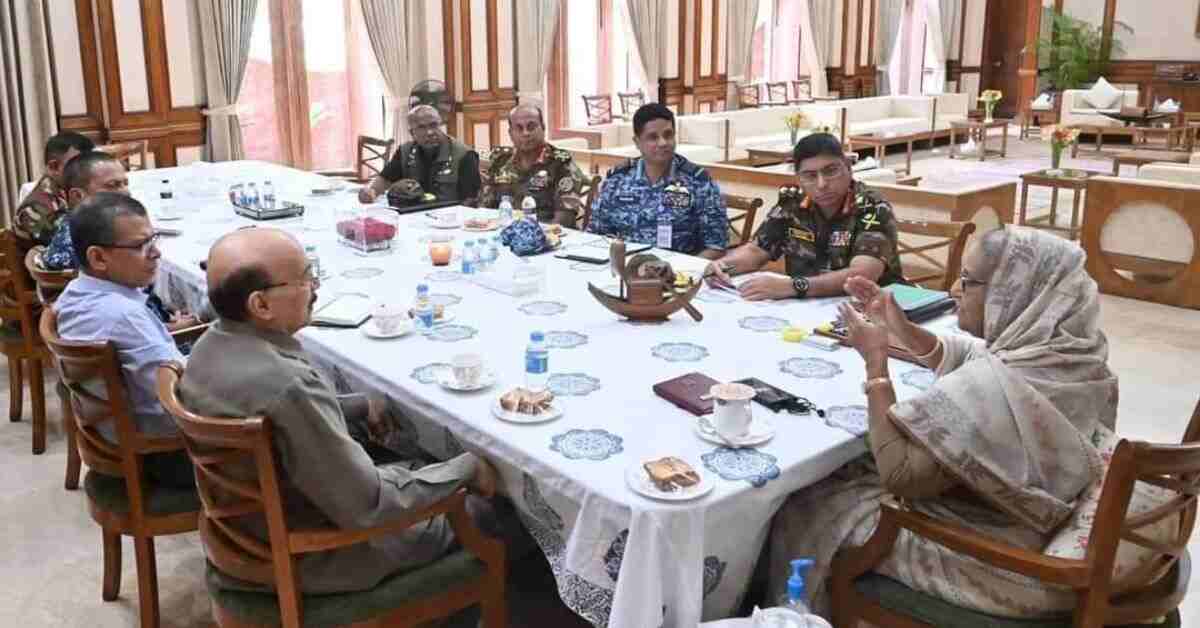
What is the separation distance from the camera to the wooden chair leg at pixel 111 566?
249 cm

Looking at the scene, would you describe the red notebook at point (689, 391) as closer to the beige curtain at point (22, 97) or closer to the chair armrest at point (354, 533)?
the chair armrest at point (354, 533)

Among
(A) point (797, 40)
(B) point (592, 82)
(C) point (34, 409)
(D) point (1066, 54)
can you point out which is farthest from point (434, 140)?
(D) point (1066, 54)

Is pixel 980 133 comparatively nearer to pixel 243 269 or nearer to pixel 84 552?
pixel 84 552

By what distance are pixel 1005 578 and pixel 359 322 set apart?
164 cm

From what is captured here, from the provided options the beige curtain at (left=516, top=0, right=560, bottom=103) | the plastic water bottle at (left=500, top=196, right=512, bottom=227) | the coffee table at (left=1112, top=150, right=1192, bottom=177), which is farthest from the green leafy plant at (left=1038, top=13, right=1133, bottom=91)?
the plastic water bottle at (left=500, top=196, right=512, bottom=227)

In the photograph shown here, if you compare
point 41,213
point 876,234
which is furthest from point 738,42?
Answer: point 41,213

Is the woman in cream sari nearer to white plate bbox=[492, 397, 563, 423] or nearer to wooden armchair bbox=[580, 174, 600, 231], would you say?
white plate bbox=[492, 397, 563, 423]

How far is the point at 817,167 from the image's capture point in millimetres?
2988

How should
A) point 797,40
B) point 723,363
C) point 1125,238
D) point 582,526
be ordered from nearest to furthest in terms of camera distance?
point 582,526 < point 723,363 < point 1125,238 < point 797,40

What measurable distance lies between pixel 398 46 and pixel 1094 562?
7.46 metres

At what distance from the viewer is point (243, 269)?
68.6 inches

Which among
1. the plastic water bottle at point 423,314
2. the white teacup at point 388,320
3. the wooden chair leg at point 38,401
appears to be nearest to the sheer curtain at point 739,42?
the wooden chair leg at point 38,401

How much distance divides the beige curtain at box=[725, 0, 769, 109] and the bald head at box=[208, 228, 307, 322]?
9813mm

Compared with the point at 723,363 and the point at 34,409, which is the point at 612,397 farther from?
the point at 34,409
